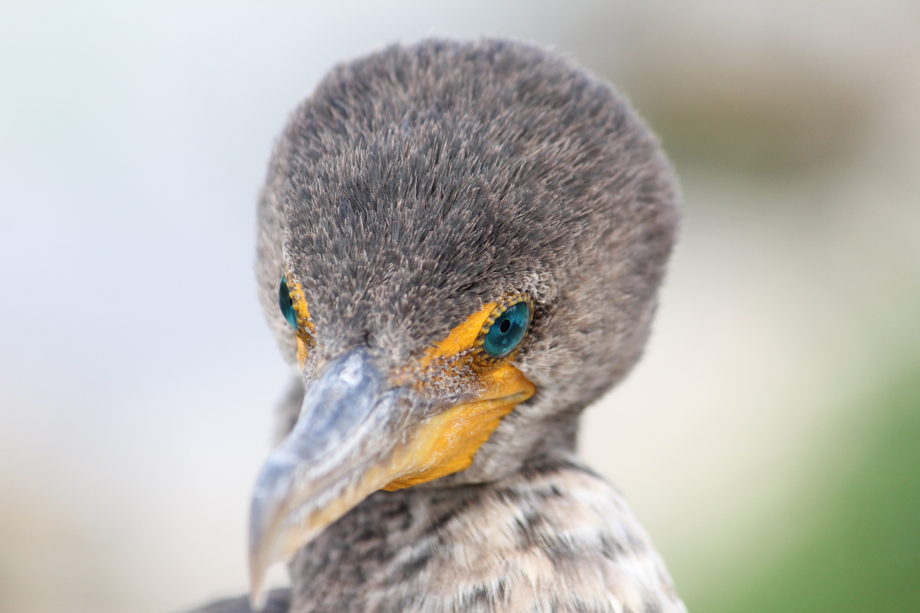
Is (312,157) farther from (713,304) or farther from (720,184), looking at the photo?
(720,184)

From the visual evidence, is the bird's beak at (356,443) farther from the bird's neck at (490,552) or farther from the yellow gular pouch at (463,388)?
the bird's neck at (490,552)

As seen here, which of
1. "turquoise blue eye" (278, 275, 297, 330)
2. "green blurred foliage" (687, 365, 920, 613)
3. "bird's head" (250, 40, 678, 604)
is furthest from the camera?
"green blurred foliage" (687, 365, 920, 613)

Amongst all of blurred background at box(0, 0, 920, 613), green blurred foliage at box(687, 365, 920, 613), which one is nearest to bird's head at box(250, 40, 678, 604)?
blurred background at box(0, 0, 920, 613)

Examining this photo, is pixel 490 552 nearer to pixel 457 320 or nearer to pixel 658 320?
pixel 457 320

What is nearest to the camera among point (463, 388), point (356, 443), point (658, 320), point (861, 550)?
point (356, 443)

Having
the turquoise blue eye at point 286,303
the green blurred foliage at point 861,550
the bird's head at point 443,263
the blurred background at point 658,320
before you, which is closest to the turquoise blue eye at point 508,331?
the bird's head at point 443,263

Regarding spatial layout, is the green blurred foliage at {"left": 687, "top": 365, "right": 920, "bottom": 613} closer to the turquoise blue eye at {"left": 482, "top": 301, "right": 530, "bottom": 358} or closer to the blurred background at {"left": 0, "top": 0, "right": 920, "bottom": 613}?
the blurred background at {"left": 0, "top": 0, "right": 920, "bottom": 613}

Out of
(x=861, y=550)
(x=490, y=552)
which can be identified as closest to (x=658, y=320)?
(x=861, y=550)
